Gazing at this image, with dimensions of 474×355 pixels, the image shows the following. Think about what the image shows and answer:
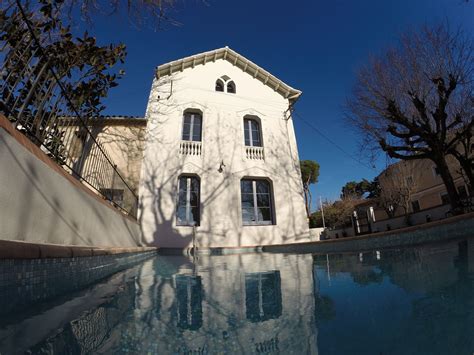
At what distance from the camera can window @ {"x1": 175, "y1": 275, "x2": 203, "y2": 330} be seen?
3.62 feet

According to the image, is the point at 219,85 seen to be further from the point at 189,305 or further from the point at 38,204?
the point at 189,305

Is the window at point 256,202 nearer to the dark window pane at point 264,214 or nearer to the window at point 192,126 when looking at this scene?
the dark window pane at point 264,214

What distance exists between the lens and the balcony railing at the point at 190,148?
28.9 ft

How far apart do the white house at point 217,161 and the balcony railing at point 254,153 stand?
4cm

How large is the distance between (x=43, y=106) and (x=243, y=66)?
9.96 meters

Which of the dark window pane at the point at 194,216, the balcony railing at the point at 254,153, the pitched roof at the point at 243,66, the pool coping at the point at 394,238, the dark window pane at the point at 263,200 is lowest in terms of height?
the pool coping at the point at 394,238

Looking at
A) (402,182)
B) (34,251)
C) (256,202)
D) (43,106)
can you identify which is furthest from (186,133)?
(402,182)

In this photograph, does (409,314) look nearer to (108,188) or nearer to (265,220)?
(108,188)

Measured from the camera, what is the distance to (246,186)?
917 cm

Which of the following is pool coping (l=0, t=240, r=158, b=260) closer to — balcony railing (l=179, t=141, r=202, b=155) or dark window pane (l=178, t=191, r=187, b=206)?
dark window pane (l=178, t=191, r=187, b=206)

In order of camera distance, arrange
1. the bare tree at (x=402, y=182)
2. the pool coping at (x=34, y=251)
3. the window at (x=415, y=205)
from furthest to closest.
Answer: the window at (x=415, y=205), the bare tree at (x=402, y=182), the pool coping at (x=34, y=251)

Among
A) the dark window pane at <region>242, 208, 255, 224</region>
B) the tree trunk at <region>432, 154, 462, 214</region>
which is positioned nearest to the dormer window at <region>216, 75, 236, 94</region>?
the dark window pane at <region>242, 208, 255, 224</region>

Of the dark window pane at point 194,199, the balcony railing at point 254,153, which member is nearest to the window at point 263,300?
the dark window pane at point 194,199

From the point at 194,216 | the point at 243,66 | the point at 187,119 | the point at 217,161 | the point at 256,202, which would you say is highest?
the point at 243,66
